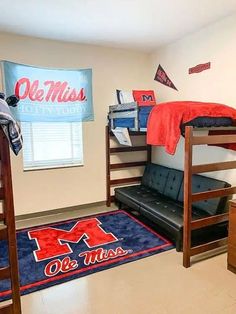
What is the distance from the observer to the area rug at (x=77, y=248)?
2.25 m

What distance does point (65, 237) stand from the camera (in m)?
3.00

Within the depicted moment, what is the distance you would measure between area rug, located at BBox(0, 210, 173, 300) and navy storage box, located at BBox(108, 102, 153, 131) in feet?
4.43

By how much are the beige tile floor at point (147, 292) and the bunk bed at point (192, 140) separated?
21 centimetres

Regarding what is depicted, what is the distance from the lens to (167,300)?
1893mm

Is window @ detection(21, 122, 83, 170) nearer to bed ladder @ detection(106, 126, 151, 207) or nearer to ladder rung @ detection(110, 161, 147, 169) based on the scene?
bed ladder @ detection(106, 126, 151, 207)

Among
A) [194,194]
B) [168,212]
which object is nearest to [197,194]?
[194,194]

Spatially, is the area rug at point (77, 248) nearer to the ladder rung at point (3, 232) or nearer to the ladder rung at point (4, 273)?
the ladder rung at point (4, 273)

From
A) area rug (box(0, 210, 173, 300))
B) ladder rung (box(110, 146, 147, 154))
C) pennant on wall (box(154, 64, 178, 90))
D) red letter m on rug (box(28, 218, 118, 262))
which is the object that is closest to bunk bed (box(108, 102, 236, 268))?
area rug (box(0, 210, 173, 300))

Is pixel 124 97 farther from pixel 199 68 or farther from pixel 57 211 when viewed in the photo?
pixel 57 211

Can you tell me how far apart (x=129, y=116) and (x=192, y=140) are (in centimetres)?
136

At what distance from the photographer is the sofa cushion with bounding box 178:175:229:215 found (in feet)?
8.86

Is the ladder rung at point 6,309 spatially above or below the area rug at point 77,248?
above

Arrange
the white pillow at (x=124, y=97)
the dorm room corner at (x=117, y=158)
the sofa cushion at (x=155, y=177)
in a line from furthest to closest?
1. the white pillow at (x=124, y=97)
2. the sofa cushion at (x=155, y=177)
3. the dorm room corner at (x=117, y=158)

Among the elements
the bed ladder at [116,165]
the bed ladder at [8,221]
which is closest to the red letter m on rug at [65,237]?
the bed ladder at [116,165]
